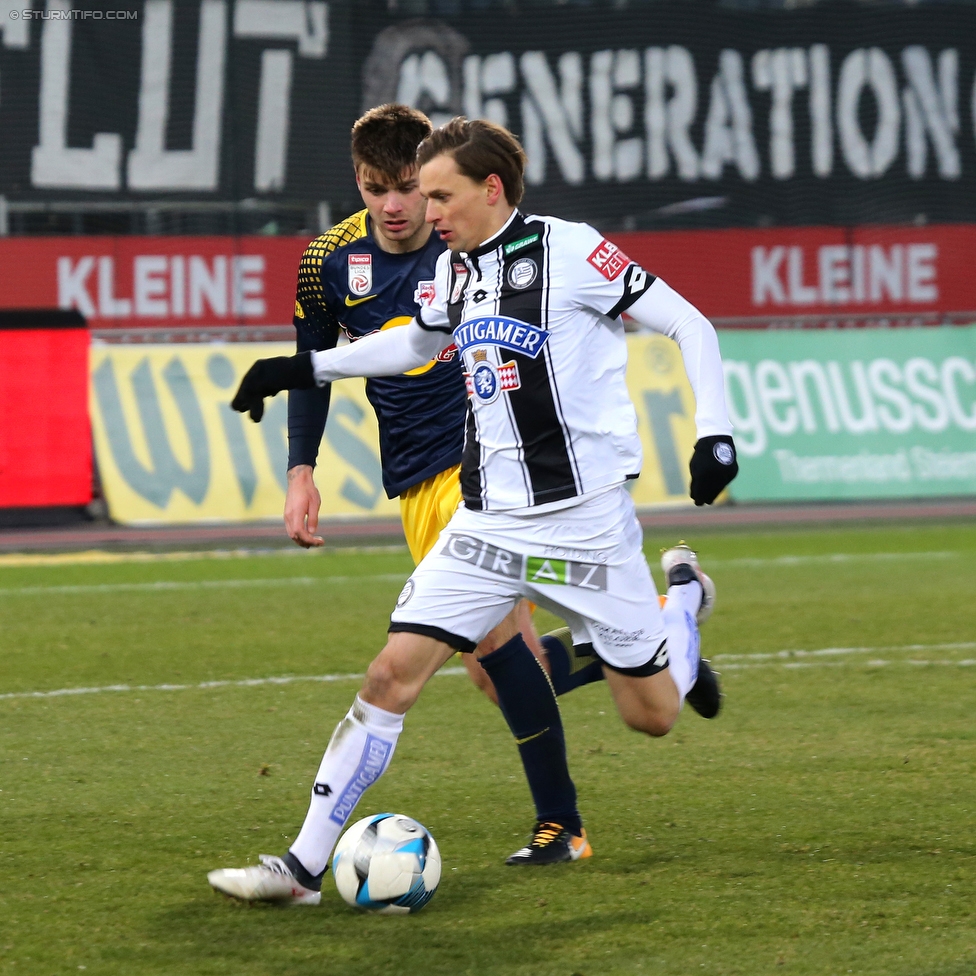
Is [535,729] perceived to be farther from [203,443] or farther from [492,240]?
[203,443]

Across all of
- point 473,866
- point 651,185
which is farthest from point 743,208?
point 473,866

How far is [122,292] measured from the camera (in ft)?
55.4

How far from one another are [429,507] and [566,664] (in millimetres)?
694

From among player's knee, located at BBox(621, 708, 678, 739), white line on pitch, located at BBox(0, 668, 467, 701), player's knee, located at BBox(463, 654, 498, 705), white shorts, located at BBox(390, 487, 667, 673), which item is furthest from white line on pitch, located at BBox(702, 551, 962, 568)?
white shorts, located at BBox(390, 487, 667, 673)

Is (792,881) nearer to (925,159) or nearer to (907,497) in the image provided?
(907,497)

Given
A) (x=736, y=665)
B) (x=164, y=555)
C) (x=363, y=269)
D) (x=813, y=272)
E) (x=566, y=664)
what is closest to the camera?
(x=363, y=269)

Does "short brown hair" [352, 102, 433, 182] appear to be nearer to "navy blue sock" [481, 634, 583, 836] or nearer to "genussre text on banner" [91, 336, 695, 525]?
"navy blue sock" [481, 634, 583, 836]

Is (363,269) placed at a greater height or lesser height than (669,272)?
lesser

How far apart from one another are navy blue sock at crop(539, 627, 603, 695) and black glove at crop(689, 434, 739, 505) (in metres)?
1.36

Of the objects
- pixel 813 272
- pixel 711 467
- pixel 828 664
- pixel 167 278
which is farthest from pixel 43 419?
pixel 711 467

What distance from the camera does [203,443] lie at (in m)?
12.8

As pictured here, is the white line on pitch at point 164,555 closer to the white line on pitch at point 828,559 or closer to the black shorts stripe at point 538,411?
the white line on pitch at point 828,559

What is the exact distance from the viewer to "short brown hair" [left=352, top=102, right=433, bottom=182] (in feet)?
14.6

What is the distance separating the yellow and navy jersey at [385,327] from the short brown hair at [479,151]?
31.6 inches
